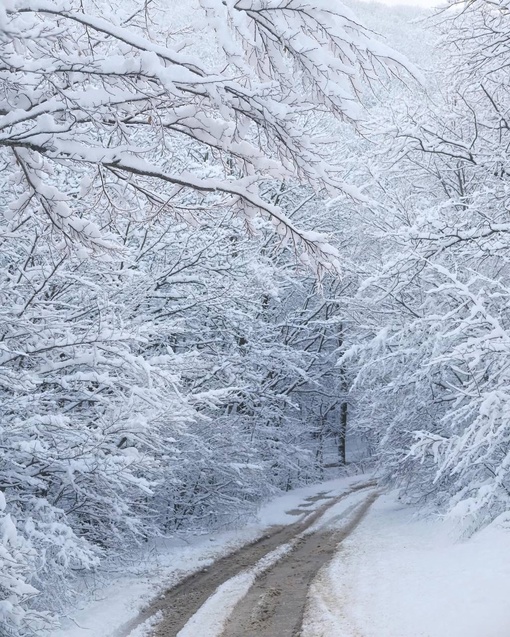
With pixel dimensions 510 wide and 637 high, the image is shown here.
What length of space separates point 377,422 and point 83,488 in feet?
33.7

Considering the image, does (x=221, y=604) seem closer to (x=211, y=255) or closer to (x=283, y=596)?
(x=283, y=596)

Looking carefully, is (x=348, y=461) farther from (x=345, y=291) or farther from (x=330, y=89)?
(x=330, y=89)

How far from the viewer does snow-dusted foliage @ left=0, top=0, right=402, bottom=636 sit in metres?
3.43

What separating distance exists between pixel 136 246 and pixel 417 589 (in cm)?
810

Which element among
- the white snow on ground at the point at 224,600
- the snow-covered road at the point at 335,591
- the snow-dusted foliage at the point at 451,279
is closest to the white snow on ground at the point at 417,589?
the snow-covered road at the point at 335,591

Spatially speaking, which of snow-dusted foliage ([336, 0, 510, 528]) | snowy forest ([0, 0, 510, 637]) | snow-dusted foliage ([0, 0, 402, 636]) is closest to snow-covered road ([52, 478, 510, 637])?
snowy forest ([0, 0, 510, 637])

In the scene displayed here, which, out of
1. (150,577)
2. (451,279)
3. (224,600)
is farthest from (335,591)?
(451,279)

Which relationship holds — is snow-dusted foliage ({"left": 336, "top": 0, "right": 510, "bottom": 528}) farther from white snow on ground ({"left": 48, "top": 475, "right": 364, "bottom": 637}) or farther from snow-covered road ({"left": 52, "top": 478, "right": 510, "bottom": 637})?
white snow on ground ({"left": 48, "top": 475, "right": 364, "bottom": 637})

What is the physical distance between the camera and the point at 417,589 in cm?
921

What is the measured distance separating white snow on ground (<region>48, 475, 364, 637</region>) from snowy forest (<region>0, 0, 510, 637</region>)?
51 cm

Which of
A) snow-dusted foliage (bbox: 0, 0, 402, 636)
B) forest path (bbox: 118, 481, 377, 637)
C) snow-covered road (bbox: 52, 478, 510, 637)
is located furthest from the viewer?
forest path (bbox: 118, 481, 377, 637)

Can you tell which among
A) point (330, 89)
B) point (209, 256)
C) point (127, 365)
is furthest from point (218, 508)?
point (330, 89)

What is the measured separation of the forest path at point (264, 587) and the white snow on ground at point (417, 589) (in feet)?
1.07

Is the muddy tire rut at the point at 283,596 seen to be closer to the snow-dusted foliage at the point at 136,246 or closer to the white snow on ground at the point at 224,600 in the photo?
the white snow on ground at the point at 224,600
